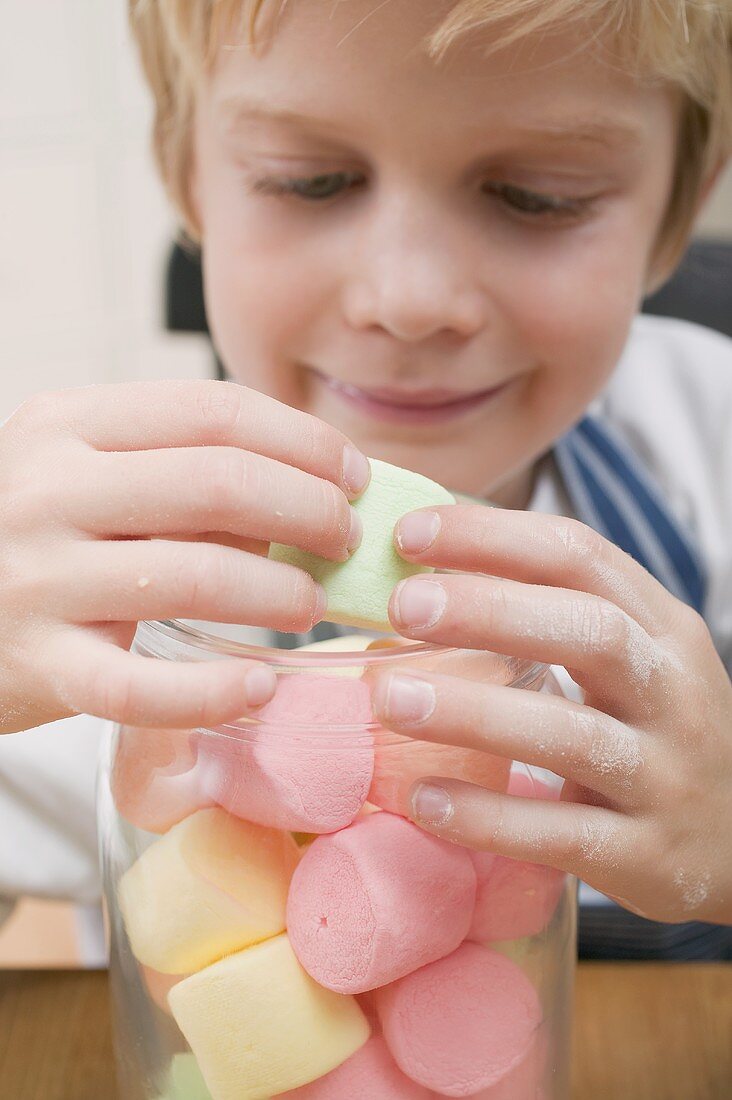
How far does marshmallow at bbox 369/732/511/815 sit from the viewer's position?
0.40m

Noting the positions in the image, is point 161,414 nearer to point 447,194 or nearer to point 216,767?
point 216,767

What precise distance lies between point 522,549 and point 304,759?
106 millimetres

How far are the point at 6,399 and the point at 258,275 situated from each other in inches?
60.0

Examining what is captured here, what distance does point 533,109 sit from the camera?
0.60 metres

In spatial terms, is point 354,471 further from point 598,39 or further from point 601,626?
point 598,39

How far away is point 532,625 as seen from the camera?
39 centimetres

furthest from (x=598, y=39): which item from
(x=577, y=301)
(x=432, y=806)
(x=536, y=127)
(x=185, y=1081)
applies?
(x=185, y=1081)

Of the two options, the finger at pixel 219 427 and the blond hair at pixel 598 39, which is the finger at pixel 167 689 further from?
the blond hair at pixel 598 39

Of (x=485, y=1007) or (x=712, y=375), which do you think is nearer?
(x=485, y=1007)

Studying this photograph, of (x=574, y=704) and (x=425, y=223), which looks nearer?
(x=574, y=704)

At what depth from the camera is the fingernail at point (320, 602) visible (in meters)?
0.38

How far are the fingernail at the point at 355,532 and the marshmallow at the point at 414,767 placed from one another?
7cm

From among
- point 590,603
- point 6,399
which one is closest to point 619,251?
point 590,603

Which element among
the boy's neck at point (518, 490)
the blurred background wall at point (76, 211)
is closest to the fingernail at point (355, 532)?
the boy's neck at point (518, 490)
